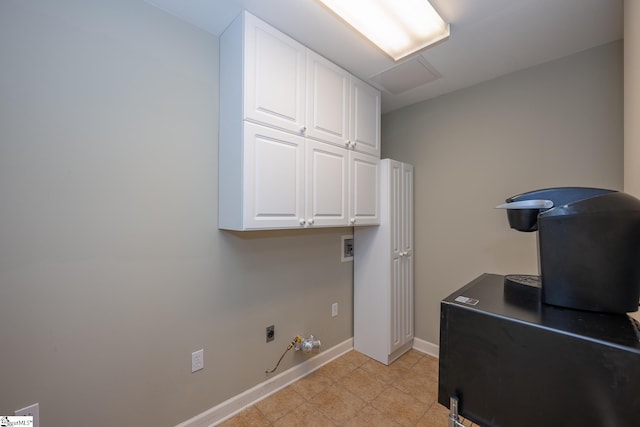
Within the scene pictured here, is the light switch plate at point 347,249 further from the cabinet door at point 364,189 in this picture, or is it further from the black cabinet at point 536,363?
the black cabinet at point 536,363

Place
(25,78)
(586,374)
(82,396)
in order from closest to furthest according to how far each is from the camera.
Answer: (586,374), (25,78), (82,396)

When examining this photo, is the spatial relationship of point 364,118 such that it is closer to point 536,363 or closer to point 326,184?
Answer: point 326,184

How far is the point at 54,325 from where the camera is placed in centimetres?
115

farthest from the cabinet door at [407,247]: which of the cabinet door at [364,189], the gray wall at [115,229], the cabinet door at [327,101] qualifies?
the gray wall at [115,229]

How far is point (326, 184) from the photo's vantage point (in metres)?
1.84

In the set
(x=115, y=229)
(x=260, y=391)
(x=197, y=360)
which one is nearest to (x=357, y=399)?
(x=260, y=391)

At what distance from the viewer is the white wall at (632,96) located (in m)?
1.06

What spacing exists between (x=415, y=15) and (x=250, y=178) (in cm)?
132

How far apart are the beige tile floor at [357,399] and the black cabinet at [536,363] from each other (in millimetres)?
1109

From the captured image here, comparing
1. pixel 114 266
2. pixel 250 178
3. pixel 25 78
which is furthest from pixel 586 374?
pixel 25 78

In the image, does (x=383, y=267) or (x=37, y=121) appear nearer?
(x=37, y=121)

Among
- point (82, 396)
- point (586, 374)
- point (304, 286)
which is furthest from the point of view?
point (304, 286)

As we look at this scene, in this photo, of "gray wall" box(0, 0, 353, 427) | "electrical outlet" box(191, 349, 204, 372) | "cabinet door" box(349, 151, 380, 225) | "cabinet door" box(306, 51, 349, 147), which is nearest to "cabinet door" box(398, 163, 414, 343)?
"cabinet door" box(349, 151, 380, 225)

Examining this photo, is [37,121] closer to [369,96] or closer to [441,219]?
[369,96]
